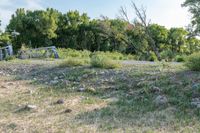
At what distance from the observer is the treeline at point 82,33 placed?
3984 centimetres

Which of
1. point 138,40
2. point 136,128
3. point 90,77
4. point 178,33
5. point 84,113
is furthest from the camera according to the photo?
point 178,33

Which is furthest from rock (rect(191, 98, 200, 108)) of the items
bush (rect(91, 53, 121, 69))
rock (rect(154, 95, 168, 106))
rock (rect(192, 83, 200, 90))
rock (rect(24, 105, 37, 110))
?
bush (rect(91, 53, 121, 69))

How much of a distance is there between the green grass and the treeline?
30.2 m

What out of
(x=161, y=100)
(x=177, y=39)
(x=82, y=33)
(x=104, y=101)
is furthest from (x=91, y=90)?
(x=82, y=33)

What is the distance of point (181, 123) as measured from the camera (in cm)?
459

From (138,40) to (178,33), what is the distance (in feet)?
20.3

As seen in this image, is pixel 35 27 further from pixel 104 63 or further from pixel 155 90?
pixel 155 90

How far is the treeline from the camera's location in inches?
1569

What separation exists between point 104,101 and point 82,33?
3947cm

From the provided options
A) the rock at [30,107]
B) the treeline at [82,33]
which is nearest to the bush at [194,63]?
the rock at [30,107]

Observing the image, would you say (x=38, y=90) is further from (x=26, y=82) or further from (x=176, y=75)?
(x=176, y=75)

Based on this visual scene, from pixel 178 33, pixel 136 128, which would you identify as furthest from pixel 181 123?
pixel 178 33

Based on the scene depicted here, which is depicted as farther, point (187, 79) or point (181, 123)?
point (187, 79)

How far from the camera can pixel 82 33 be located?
4525 cm
